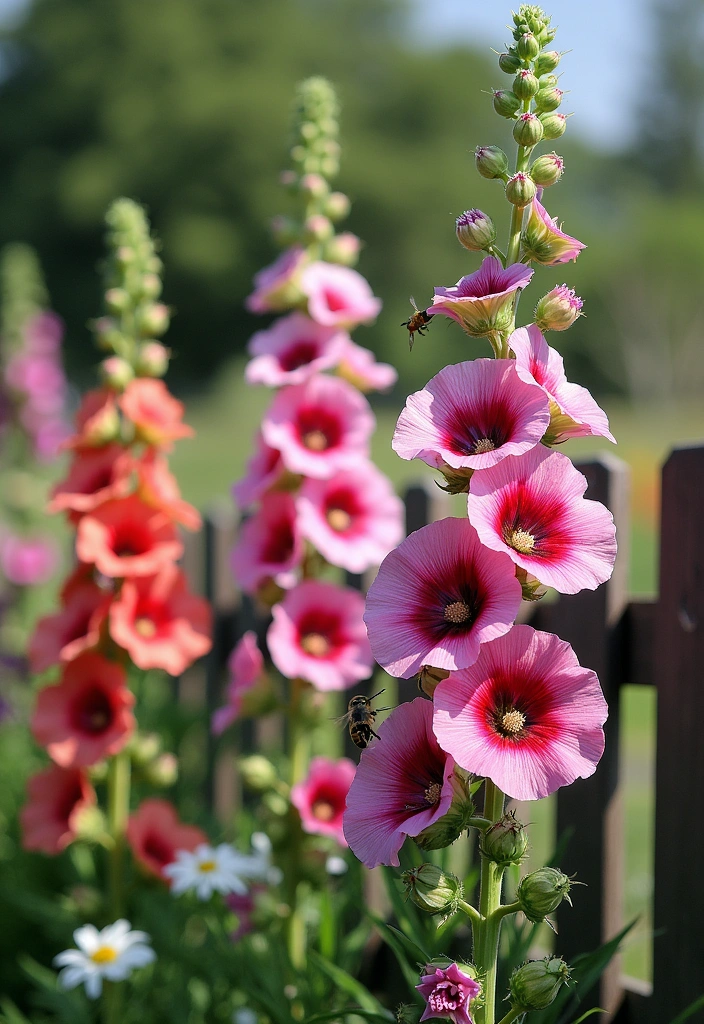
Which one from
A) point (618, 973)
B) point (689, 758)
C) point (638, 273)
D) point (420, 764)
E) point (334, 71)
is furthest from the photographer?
point (334, 71)

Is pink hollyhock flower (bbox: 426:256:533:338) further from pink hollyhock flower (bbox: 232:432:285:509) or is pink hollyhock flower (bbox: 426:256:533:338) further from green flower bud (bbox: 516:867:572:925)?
pink hollyhock flower (bbox: 232:432:285:509)

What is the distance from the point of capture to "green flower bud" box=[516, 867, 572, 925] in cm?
106

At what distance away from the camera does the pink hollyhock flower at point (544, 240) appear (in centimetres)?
112

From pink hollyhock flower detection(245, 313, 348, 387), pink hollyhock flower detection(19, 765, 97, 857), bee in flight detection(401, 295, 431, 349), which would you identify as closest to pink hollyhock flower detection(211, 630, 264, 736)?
pink hollyhock flower detection(19, 765, 97, 857)

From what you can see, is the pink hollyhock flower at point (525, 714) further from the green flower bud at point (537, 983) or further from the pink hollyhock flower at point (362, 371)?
the pink hollyhock flower at point (362, 371)

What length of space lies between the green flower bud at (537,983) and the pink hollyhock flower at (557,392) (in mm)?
578

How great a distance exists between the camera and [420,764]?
1.14 m

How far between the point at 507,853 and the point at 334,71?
37.3m

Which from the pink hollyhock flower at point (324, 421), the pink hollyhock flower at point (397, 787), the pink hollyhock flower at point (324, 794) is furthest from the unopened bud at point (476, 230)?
the pink hollyhock flower at point (324, 794)

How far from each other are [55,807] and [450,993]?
1280 millimetres

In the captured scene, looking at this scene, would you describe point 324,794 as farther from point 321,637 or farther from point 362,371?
point 362,371

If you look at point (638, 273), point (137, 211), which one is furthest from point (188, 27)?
point (137, 211)

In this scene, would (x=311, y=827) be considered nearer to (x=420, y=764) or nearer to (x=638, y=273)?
(x=420, y=764)

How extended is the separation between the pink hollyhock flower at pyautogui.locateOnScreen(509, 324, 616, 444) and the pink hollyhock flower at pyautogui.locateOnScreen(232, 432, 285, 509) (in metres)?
0.93
